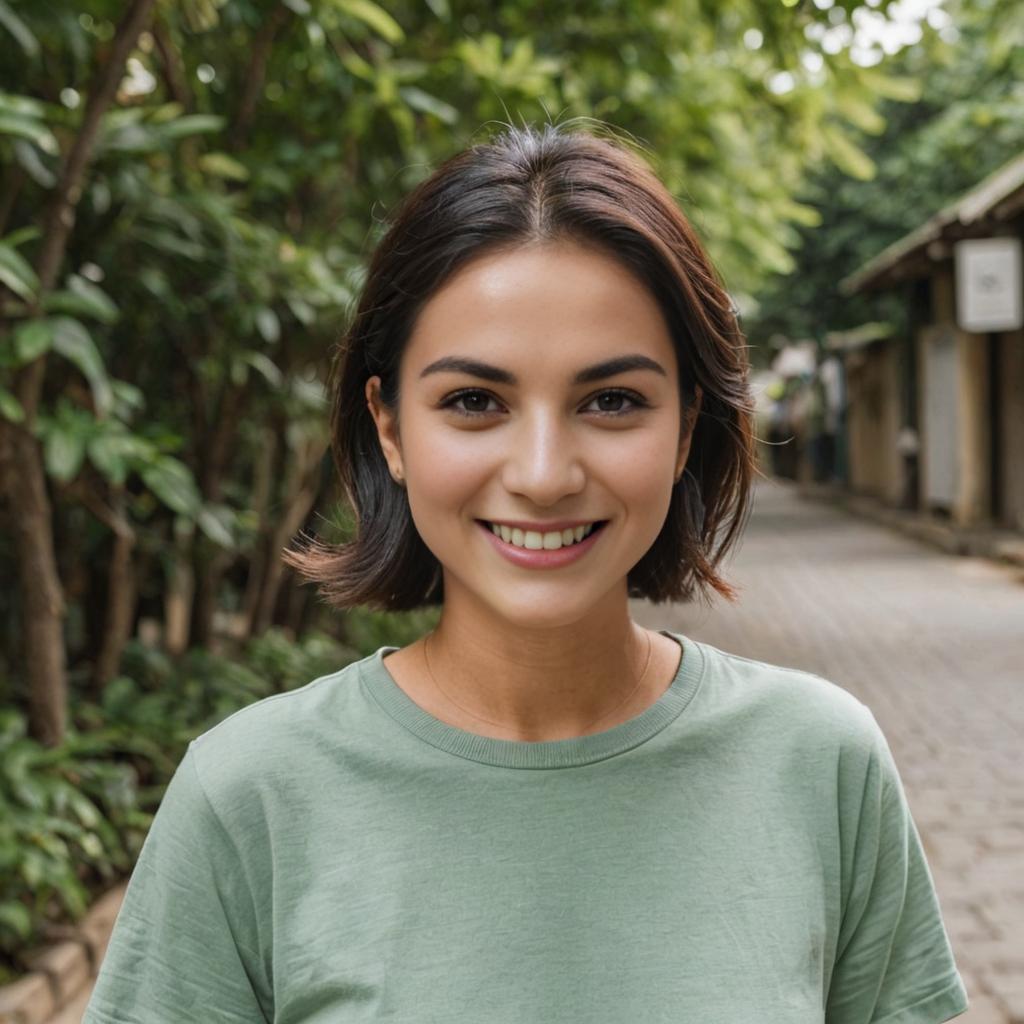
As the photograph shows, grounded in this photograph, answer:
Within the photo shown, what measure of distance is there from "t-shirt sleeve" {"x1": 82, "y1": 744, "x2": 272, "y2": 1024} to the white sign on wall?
→ 13528mm

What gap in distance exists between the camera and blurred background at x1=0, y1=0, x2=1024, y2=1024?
3.87 metres

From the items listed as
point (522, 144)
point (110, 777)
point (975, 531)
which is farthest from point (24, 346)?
point (975, 531)

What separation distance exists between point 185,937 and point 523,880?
345mm

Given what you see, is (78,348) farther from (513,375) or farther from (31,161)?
(513,375)

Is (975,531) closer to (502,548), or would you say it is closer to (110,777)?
(110,777)

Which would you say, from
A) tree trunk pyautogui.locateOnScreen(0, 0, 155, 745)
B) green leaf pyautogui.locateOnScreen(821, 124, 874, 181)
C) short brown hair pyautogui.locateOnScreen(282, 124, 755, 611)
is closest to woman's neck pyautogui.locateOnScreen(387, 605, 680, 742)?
short brown hair pyautogui.locateOnScreen(282, 124, 755, 611)

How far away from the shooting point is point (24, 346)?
338 cm

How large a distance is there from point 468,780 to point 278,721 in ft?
0.72

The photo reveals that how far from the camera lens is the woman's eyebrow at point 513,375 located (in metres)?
1.41

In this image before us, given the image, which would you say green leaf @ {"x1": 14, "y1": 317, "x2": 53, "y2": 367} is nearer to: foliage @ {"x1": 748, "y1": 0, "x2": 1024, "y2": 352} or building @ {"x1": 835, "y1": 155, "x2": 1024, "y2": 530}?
building @ {"x1": 835, "y1": 155, "x2": 1024, "y2": 530}

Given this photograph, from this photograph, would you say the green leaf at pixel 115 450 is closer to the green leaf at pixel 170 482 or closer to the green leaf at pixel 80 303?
the green leaf at pixel 170 482

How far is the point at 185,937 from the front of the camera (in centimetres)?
140

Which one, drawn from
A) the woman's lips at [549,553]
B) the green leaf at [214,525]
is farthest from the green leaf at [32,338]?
the woman's lips at [549,553]

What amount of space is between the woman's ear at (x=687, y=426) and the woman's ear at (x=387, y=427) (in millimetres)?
330
